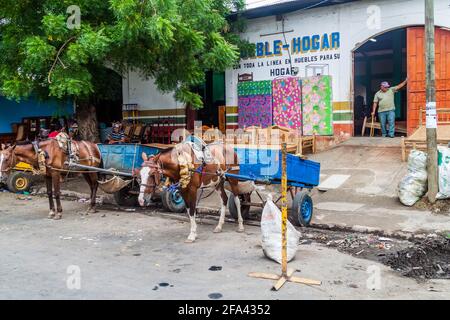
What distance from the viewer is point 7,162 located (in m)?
10.1

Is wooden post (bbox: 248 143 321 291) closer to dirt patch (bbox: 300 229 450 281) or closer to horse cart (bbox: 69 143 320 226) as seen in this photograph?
dirt patch (bbox: 300 229 450 281)

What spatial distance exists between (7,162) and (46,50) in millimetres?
2622

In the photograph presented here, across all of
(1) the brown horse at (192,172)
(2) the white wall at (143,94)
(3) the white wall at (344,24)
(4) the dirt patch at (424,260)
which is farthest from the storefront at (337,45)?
(1) the brown horse at (192,172)

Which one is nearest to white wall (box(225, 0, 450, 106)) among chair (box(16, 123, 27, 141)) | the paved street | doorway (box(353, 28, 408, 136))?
doorway (box(353, 28, 408, 136))

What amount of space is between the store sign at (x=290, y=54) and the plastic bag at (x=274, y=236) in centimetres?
971

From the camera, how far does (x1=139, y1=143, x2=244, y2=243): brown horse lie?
750 cm

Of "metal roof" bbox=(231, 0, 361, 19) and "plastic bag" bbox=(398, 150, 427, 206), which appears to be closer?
"plastic bag" bbox=(398, 150, 427, 206)

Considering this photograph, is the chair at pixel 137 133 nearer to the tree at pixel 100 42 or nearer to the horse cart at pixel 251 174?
the tree at pixel 100 42

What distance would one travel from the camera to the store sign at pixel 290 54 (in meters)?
15.2

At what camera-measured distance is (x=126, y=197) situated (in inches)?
459

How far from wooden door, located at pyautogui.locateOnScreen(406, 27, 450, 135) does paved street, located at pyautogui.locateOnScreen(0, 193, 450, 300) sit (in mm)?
7667

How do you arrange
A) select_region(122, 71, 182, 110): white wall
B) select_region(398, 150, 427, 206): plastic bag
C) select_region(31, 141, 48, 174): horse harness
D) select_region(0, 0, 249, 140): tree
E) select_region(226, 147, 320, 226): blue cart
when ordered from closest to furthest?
select_region(226, 147, 320, 226): blue cart → select_region(398, 150, 427, 206): plastic bag → select_region(31, 141, 48, 174): horse harness → select_region(0, 0, 249, 140): tree → select_region(122, 71, 182, 110): white wall
